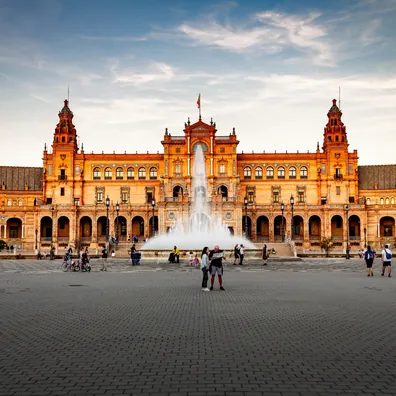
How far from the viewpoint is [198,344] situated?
37.7ft

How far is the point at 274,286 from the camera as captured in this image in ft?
80.4

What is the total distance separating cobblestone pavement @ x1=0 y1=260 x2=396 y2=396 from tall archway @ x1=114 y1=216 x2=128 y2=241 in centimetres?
7431

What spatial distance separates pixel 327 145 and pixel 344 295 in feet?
261

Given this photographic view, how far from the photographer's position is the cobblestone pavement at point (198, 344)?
8.58 meters

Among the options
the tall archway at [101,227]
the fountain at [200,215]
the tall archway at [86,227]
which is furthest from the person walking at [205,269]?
the tall archway at [86,227]

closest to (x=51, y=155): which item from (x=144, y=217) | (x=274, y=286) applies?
(x=144, y=217)

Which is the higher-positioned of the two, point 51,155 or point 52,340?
point 51,155

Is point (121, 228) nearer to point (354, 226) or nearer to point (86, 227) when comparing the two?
point (86, 227)

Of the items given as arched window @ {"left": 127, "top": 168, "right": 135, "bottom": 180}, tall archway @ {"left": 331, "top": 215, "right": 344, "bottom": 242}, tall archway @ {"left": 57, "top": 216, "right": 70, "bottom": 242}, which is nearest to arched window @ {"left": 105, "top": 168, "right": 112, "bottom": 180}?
arched window @ {"left": 127, "top": 168, "right": 135, "bottom": 180}

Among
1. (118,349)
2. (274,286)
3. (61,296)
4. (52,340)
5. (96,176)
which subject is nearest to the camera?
(118,349)

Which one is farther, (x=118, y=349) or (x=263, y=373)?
(x=118, y=349)

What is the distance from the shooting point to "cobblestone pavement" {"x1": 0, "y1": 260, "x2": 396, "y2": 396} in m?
8.58

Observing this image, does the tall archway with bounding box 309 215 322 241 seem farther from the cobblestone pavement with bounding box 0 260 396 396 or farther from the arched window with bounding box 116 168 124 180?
the cobblestone pavement with bounding box 0 260 396 396

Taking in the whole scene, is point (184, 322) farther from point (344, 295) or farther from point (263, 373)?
point (344, 295)
